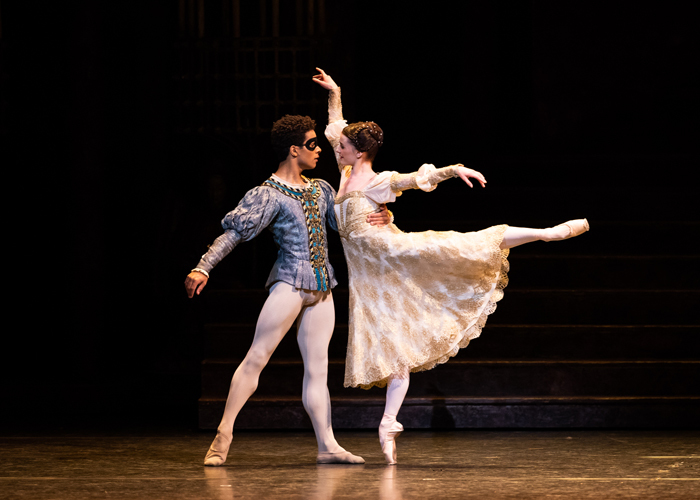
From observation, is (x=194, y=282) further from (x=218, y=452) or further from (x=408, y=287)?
(x=408, y=287)

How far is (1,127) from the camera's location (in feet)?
20.0

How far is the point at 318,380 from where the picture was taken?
4.24 meters

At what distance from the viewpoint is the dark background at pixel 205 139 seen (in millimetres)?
5926

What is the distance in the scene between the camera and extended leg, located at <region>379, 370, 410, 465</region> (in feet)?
13.7

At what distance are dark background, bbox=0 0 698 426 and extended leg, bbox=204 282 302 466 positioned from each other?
5.09 feet

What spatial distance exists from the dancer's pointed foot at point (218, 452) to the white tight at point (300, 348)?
0.10ft

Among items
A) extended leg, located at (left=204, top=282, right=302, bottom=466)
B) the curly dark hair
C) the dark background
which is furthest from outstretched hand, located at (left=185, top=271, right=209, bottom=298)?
the dark background

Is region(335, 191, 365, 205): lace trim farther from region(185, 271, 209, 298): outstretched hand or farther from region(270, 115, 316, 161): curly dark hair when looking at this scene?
region(185, 271, 209, 298): outstretched hand

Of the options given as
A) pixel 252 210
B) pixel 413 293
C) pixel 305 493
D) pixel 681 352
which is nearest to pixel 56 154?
pixel 252 210

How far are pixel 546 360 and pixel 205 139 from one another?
2428 mm

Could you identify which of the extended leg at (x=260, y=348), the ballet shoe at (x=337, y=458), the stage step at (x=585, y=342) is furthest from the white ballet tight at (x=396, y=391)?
the stage step at (x=585, y=342)

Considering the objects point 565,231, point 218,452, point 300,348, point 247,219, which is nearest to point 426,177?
point 565,231

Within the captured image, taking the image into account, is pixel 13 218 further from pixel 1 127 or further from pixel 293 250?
pixel 293 250

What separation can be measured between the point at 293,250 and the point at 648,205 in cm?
349
